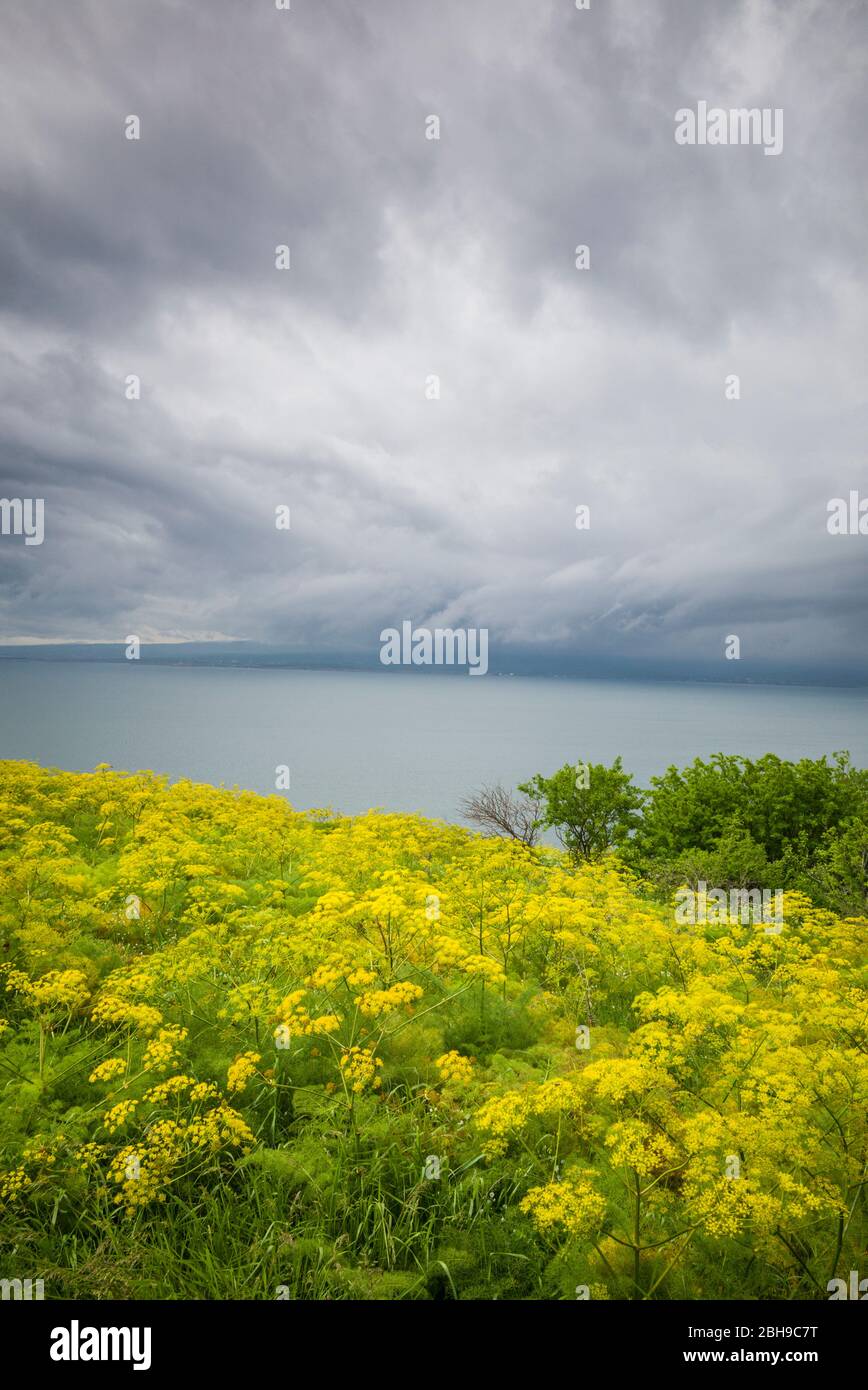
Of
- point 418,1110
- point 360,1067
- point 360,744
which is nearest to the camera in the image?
point 360,1067

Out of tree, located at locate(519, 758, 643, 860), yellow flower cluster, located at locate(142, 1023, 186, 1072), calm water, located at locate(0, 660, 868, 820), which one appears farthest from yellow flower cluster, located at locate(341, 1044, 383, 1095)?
calm water, located at locate(0, 660, 868, 820)

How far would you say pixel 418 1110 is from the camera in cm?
523

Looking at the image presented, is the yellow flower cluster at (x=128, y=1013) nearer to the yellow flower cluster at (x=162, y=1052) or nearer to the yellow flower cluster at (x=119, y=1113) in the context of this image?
the yellow flower cluster at (x=162, y=1052)

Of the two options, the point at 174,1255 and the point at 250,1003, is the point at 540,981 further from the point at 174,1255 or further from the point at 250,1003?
the point at 174,1255

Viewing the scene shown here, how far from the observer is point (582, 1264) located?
385cm

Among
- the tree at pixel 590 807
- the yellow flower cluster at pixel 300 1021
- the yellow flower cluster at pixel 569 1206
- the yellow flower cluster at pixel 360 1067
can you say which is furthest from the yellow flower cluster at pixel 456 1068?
the tree at pixel 590 807

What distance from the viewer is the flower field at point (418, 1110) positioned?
383 centimetres

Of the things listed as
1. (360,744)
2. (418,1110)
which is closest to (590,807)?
(418,1110)

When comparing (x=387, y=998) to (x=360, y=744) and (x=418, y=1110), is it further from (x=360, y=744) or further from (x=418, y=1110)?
(x=360, y=744)

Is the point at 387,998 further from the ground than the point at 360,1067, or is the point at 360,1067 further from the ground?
the point at 387,998
